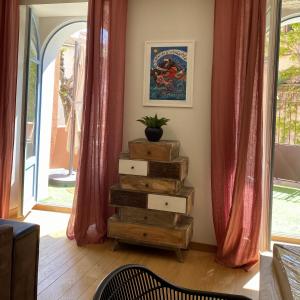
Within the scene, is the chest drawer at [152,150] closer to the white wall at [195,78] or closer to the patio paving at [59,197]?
the white wall at [195,78]

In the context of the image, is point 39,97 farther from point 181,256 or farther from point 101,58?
point 181,256

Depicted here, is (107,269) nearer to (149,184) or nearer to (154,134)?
(149,184)

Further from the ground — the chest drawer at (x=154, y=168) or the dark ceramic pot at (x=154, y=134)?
the dark ceramic pot at (x=154, y=134)

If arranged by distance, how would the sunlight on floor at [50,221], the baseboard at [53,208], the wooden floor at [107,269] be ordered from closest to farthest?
the wooden floor at [107,269], the sunlight on floor at [50,221], the baseboard at [53,208]

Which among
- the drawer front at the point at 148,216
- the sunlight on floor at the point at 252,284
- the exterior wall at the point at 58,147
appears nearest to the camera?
the sunlight on floor at the point at 252,284

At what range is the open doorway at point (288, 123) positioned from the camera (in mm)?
3084

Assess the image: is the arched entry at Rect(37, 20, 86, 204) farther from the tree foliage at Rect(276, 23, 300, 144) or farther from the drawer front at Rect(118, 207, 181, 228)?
the tree foliage at Rect(276, 23, 300, 144)

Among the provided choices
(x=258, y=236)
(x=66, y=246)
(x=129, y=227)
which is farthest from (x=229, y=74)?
(x=66, y=246)

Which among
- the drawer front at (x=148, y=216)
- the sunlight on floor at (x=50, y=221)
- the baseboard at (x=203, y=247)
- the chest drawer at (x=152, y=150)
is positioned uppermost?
the chest drawer at (x=152, y=150)

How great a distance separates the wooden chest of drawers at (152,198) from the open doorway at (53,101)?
1.47 metres

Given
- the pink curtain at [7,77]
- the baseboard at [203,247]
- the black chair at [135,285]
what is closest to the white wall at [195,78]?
the baseboard at [203,247]

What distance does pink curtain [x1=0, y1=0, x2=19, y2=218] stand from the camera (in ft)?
11.4

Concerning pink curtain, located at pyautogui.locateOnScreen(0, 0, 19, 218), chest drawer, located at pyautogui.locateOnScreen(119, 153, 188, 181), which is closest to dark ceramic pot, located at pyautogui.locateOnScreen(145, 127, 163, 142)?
chest drawer, located at pyautogui.locateOnScreen(119, 153, 188, 181)

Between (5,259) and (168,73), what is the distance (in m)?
2.20
